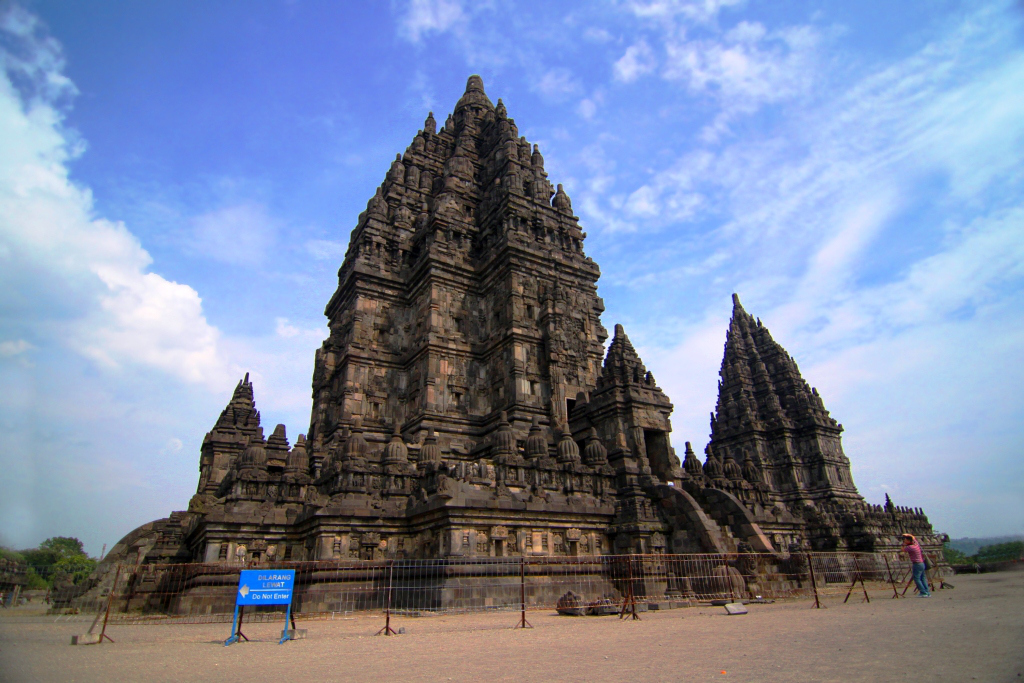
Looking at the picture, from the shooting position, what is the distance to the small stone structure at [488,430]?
727 inches

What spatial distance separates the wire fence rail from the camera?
15.2 m

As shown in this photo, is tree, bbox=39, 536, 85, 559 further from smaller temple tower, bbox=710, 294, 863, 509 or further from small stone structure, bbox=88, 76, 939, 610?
smaller temple tower, bbox=710, 294, 863, 509

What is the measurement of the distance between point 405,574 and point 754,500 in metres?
15.9

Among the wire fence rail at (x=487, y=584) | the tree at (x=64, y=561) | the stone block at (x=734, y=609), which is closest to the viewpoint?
the stone block at (x=734, y=609)

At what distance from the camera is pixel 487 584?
15531mm

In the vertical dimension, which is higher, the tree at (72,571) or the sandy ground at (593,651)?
the tree at (72,571)

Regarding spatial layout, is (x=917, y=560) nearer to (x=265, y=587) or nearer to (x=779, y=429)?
(x=265, y=587)

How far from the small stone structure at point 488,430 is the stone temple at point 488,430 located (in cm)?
9

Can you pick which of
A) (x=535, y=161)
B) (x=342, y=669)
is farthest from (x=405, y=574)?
(x=535, y=161)

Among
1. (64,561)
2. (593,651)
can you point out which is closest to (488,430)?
(593,651)

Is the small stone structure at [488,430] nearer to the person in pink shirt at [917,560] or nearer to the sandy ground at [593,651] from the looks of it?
the person in pink shirt at [917,560]

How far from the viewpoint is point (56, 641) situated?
1023 cm

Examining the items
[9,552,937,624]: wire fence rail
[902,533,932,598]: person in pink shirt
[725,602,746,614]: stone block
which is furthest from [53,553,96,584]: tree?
[902,533,932,598]: person in pink shirt

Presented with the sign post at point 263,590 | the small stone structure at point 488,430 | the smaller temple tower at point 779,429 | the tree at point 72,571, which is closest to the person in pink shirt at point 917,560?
the small stone structure at point 488,430
